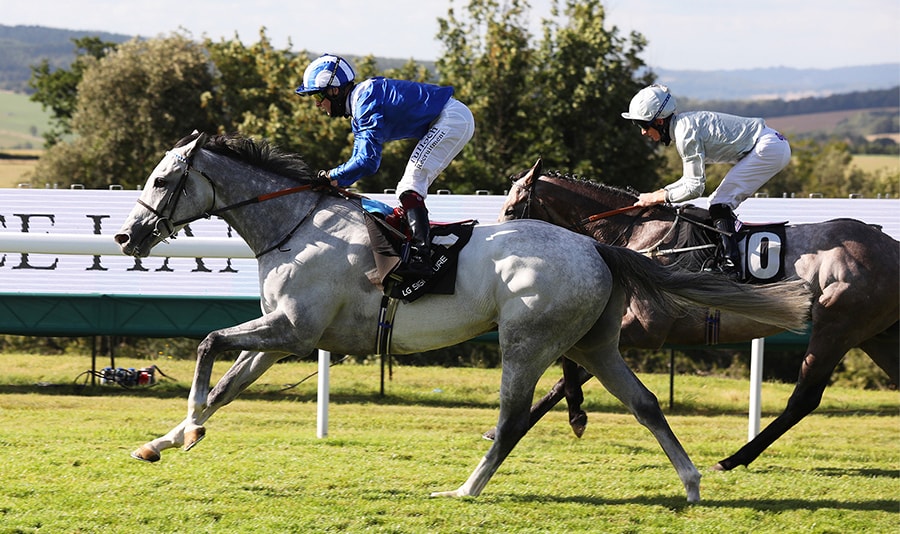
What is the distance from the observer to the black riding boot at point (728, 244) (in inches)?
253

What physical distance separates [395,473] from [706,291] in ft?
6.58

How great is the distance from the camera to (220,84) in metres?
25.3

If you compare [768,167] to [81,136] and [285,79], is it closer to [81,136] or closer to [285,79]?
[285,79]

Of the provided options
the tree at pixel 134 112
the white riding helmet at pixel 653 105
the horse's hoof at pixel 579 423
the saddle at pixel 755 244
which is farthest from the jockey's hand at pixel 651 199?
the tree at pixel 134 112

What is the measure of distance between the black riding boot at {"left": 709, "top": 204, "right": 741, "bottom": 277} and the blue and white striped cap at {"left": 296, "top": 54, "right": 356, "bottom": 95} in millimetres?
2606

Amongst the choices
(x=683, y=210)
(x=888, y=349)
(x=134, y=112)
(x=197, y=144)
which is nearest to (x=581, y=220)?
(x=683, y=210)

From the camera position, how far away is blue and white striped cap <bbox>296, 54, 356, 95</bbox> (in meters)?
5.30

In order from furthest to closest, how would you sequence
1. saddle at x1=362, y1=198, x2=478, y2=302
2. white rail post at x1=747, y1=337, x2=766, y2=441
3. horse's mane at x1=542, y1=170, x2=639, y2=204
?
white rail post at x1=747, y1=337, x2=766, y2=441, horse's mane at x1=542, y1=170, x2=639, y2=204, saddle at x1=362, y1=198, x2=478, y2=302

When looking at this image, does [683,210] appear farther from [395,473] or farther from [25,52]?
[25,52]

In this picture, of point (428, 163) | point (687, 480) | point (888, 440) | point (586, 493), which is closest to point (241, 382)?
point (428, 163)

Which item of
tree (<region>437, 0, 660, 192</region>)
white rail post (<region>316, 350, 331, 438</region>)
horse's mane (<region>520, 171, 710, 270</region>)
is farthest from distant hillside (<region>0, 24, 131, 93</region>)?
horse's mane (<region>520, 171, 710, 270</region>)

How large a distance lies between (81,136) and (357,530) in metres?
24.8

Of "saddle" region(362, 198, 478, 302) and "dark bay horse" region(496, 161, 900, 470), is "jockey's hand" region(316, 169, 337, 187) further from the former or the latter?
"dark bay horse" region(496, 161, 900, 470)

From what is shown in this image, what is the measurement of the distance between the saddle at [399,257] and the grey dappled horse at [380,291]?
59 millimetres
